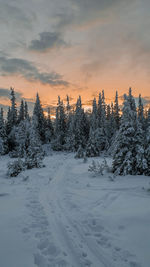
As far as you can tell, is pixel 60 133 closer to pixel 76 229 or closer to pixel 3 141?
pixel 3 141

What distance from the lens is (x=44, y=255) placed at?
3.19 metres

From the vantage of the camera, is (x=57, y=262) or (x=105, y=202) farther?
(x=105, y=202)

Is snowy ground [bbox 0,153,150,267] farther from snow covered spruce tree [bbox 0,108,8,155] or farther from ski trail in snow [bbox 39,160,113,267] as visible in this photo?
snow covered spruce tree [bbox 0,108,8,155]

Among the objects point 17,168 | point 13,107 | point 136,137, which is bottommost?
point 17,168

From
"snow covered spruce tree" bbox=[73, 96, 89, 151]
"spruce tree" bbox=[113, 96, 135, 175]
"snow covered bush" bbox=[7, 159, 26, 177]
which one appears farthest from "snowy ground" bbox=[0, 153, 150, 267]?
"snow covered spruce tree" bbox=[73, 96, 89, 151]

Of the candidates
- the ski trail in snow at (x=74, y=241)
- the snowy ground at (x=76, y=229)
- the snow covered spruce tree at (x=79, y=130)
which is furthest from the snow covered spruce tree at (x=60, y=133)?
the ski trail in snow at (x=74, y=241)

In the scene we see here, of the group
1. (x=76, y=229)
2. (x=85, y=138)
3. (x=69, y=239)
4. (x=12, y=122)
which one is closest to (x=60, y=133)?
(x=85, y=138)

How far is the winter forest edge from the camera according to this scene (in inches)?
419

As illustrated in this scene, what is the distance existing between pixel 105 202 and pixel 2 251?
171 inches

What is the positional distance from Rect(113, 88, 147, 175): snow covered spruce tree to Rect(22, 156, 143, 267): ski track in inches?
193

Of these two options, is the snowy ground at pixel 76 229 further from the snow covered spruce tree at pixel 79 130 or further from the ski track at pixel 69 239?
the snow covered spruce tree at pixel 79 130

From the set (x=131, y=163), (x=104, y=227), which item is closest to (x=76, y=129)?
(x=131, y=163)

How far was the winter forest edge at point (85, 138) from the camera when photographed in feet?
34.9

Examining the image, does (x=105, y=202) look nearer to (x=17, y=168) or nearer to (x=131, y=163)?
(x=131, y=163)
